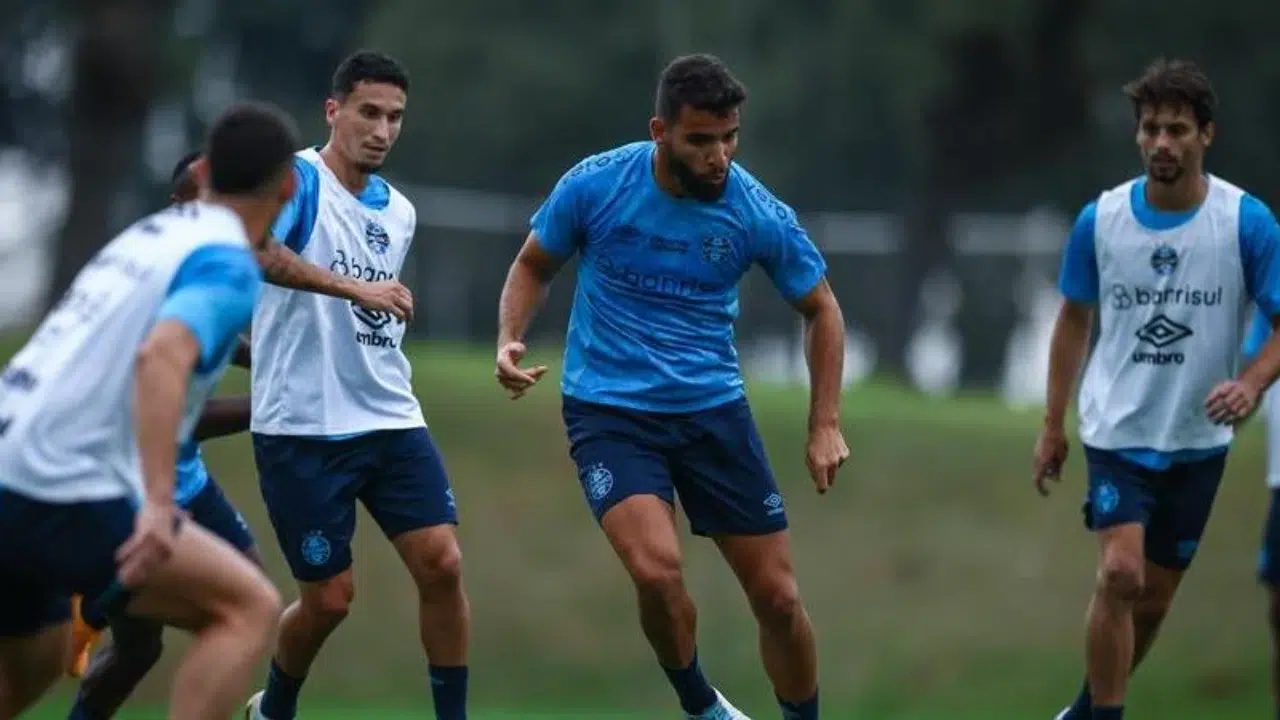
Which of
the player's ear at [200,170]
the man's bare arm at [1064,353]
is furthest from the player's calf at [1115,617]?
the player's ear at [200,170]

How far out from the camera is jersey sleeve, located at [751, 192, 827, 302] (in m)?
9.15

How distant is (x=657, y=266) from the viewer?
9102 millimetres

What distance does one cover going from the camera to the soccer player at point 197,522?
30.2ft

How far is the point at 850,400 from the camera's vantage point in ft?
69.3

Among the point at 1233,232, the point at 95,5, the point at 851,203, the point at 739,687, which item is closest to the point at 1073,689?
the point at 739,687

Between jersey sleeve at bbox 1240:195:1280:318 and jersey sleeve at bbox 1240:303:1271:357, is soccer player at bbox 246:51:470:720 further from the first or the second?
jersey sleeve at bbox 1240:303:1271:357

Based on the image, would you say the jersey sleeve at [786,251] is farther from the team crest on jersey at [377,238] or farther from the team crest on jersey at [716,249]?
the team crest on jersey at [377,238]

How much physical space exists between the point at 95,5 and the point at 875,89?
31.3 ft

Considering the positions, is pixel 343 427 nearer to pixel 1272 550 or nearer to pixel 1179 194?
pixel 1179 194

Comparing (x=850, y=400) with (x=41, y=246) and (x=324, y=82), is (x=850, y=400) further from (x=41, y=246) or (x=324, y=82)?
(x=324, y=82)

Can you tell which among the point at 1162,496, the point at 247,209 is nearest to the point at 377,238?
the point at 247,209

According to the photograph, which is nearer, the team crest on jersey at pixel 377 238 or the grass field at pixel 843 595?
the team crest on jersey at pixel 377 238

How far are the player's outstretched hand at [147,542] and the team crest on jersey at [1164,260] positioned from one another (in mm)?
4528

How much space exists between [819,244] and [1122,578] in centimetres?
1533
